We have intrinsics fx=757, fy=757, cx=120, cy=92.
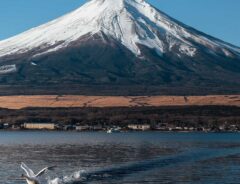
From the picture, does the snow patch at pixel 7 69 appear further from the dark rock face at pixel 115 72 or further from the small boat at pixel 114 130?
the small boat at pixel 114 130

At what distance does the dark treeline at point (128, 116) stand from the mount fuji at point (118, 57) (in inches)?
806

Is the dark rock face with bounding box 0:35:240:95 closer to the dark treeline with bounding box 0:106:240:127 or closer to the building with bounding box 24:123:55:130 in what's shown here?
the dark treeline with bounding box 0:106:240:127

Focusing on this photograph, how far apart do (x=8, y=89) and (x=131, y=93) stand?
923 inches

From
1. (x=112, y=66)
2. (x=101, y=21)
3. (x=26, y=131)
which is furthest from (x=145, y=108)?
(x=101, y=21)

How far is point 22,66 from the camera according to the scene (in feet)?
529

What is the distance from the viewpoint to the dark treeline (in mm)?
102438

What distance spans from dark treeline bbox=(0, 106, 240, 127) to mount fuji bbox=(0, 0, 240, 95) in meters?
20.5

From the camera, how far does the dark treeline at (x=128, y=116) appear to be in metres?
102

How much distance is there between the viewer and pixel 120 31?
182m

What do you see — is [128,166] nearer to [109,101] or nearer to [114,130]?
[114,130]

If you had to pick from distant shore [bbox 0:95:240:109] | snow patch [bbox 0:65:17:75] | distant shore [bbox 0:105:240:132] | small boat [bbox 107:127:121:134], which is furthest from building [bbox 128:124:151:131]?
snow patch [bbox 0:65:17:75]

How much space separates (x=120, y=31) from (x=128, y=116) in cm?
8204

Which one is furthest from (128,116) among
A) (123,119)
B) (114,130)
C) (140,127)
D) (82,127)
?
(82,127)

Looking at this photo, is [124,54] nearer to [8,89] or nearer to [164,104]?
[8,89]
